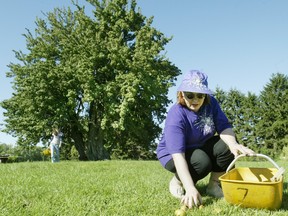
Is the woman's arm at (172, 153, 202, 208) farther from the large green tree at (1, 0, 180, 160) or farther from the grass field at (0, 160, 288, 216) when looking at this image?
the large green tree at (1, 0, 180, 160)

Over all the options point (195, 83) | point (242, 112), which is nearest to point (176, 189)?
point (195, 83)

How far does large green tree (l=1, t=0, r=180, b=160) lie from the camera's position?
2269 cm

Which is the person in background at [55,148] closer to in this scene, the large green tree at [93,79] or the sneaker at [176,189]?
the large green tree at [93,79]

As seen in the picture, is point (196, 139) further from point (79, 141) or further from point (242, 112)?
point (242, 112)

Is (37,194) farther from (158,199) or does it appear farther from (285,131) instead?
(285,131)

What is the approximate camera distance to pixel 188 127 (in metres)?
3.74

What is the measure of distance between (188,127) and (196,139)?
24cm

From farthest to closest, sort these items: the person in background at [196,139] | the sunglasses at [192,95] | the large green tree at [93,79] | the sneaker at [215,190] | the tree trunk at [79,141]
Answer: the tree trunk at [79,141] → the large green tree at [93,79] → the sneaker at [215,190] → the sunglasses at [192,95] → the person in background at [196,139]

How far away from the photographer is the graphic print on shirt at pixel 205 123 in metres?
3.79

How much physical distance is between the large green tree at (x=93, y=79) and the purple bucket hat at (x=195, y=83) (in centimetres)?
1745

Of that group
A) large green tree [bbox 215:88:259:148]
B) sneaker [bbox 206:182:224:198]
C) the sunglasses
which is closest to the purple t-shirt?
the sunglasses

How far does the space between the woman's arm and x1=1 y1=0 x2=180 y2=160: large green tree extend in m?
17.7

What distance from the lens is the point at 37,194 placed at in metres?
3.92

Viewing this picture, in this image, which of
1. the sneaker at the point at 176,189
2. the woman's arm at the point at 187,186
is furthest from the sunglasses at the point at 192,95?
the sneaker at the point at 176,189
